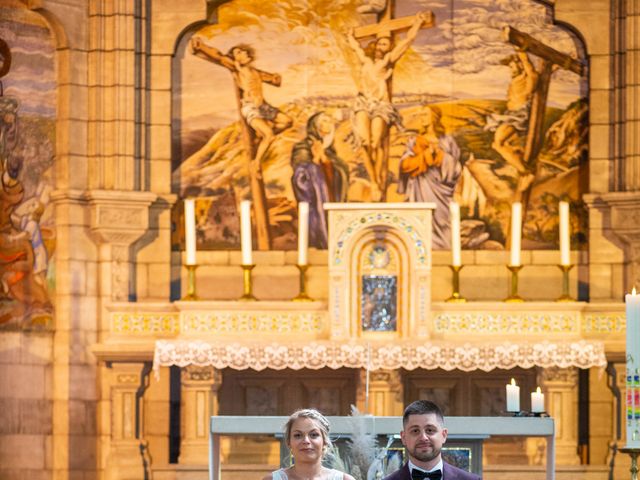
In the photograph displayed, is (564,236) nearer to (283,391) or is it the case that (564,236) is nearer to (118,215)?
(283,391)

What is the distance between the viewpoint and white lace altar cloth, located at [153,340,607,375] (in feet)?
38.3

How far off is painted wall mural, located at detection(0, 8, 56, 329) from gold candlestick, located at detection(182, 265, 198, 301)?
128 cm

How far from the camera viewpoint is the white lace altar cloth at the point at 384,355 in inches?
460

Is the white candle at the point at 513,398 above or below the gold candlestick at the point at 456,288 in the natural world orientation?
below

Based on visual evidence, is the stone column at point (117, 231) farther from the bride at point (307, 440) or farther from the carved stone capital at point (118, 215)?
the bride at point (307, 440)

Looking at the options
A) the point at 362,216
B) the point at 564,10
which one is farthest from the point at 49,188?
the point at 564,10

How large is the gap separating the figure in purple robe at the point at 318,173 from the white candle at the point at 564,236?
1966 mm

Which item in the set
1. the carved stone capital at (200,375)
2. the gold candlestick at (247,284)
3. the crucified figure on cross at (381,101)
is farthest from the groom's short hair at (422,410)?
the crucified figure on cross at (381,101)

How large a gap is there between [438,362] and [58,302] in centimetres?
337

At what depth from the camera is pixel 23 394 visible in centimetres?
1279

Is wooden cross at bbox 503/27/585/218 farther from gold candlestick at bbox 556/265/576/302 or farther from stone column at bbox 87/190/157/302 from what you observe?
stone column at bbox 87/190/157/302

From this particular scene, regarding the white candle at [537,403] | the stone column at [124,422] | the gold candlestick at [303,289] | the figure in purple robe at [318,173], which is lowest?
the stone column at [124,422]

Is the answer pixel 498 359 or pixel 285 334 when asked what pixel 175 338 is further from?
pixel 498 359

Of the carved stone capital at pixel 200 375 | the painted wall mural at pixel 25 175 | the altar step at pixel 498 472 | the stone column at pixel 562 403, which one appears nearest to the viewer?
the stone column at pixel 562 403
